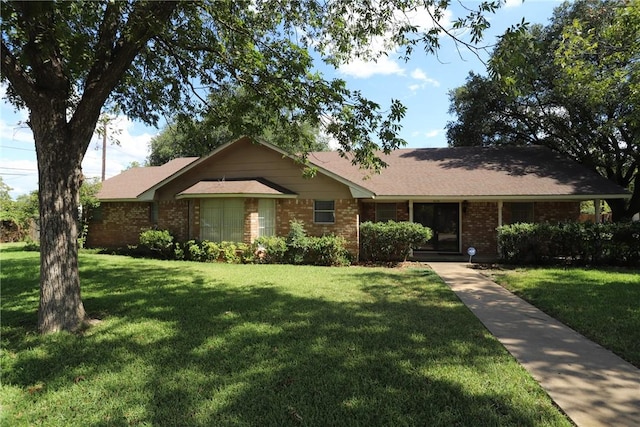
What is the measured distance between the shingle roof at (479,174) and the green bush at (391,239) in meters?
1.65

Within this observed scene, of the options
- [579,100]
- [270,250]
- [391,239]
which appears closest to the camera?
[391,239]

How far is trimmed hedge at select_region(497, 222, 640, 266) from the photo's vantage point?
12.1m

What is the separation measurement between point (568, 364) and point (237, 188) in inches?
456

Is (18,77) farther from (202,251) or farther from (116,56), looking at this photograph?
(202,251)

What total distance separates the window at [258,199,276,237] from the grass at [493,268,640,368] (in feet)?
27.0

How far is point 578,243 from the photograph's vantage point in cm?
1223

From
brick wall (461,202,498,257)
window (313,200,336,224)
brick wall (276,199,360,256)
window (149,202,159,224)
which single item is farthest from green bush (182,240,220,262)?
brick wall (461,202,498,257)

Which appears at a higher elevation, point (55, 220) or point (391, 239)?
point (55, 220)

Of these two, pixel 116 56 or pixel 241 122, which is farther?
pixel 241 122

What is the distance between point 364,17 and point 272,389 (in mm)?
6895

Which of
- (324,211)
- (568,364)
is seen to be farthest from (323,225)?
(568,364)

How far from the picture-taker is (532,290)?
869 centimetres

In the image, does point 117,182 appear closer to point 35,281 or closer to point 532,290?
point 35,281

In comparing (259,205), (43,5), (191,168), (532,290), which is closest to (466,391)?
(532,290)
